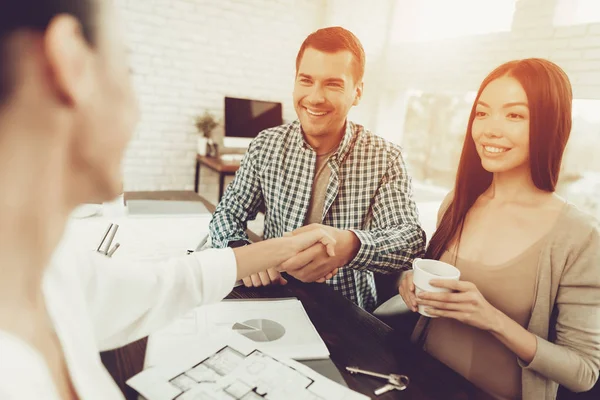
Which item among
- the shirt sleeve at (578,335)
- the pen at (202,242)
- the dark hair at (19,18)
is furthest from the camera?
the pen at (202,242)

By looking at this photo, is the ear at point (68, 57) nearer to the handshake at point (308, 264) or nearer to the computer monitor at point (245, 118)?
the handshake at point (308, 264)

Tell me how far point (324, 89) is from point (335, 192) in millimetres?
424

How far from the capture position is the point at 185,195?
2.30 metres

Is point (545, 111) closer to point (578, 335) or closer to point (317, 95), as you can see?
point (578, 335)

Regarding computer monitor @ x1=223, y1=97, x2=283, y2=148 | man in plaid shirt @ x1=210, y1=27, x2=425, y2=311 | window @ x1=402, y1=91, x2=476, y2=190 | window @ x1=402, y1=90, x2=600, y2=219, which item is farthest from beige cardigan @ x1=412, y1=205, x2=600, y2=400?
computer monitor @ x1=223, y1=97, x2=283, y2=148

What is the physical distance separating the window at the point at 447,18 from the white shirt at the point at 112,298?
3673 mm

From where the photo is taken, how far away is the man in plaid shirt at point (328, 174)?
1604 mm

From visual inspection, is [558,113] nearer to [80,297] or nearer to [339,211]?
[339,211]

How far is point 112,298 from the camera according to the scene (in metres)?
0.73

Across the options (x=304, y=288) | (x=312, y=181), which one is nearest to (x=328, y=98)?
(x=312, y=181)

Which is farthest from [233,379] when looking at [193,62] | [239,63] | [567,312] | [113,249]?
[239,63]

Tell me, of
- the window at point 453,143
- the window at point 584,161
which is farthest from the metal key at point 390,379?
the window at point 584,161

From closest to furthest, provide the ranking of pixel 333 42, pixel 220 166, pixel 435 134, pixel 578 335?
pixel 578 335 → pixel 333 42 → pixel 220 166 → pixel 435 134

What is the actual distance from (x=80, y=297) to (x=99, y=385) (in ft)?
0.48
